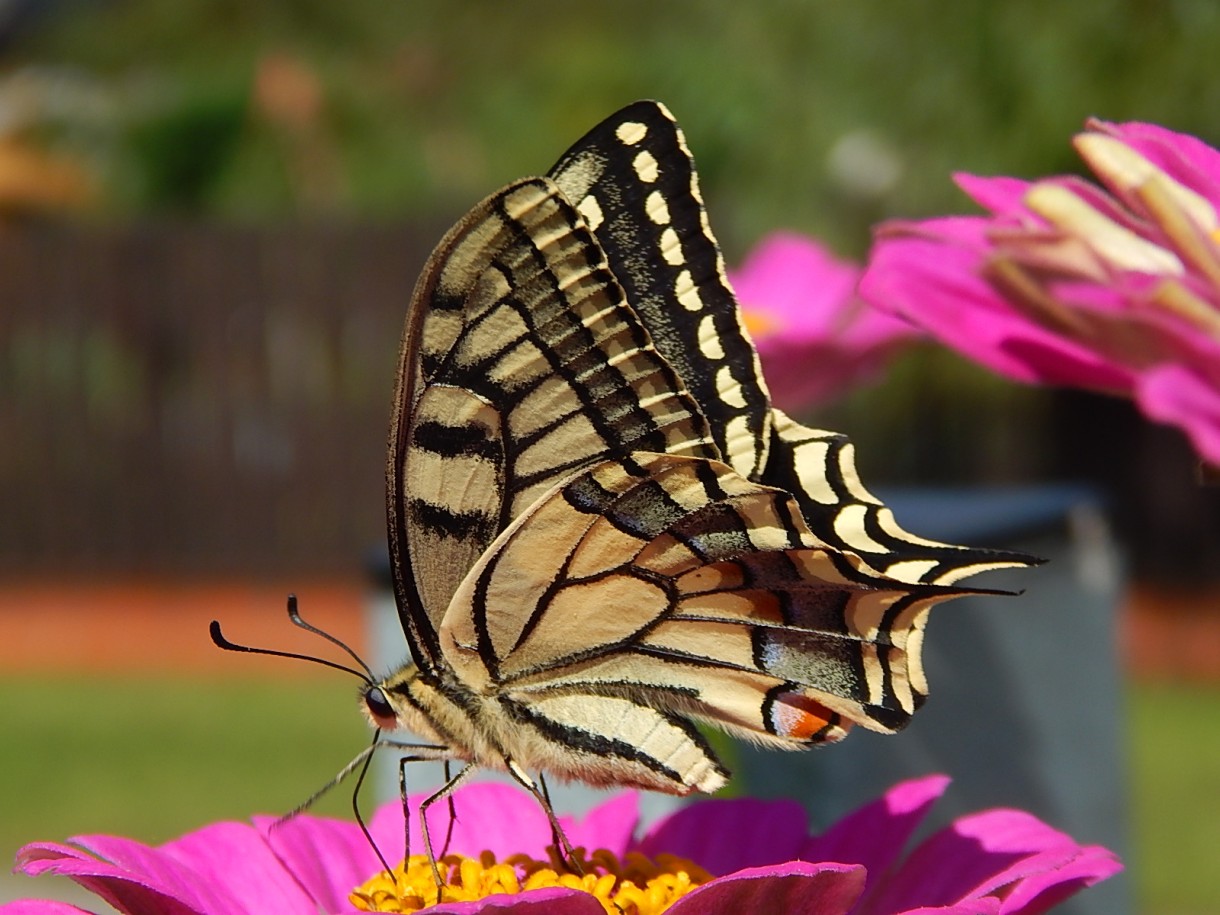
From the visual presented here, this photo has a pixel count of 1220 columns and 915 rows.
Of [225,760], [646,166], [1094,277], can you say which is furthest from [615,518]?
[225,760]

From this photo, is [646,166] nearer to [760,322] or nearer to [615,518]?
[615,518]

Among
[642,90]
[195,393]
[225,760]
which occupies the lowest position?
[225,760]

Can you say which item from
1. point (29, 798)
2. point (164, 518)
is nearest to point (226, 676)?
point (164, 518)

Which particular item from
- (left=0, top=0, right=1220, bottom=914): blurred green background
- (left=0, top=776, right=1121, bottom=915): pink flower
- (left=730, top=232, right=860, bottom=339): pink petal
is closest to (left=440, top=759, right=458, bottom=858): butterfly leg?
(left=0, top=776, right=1121, bottom=915): pink flower

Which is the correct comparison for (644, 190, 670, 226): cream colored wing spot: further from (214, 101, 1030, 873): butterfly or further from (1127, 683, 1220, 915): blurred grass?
(1127, 683, 1220, 915): blurred grass

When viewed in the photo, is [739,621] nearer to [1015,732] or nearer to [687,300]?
[687,300]

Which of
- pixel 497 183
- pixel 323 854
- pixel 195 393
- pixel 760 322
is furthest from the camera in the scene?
pixel 497 183

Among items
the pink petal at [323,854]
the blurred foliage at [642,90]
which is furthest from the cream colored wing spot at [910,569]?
the blurred foliage at [642,90]

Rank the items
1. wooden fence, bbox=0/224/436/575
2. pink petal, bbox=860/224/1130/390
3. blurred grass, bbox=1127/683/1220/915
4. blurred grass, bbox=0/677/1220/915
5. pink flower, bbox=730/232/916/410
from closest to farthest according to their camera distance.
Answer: pink petal, bbox=860/224/1130/390 < pink flower, bbox=730/232/916/410 < blurred grass, bbox=1127/683/1220/915 < blurred grass, bbox=0/677/1220/915 < wooden fence, bbox=0/224/436/575
